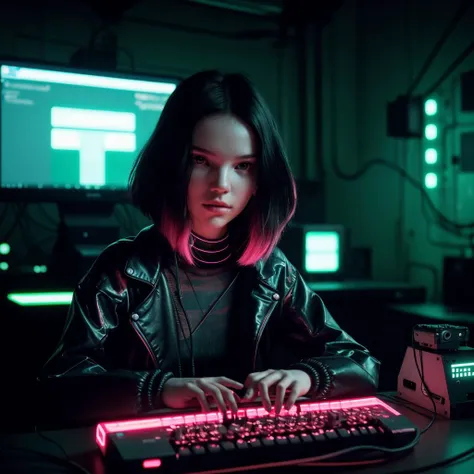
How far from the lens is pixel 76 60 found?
2092mm

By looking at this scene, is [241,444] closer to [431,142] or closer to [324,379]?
[324,379]

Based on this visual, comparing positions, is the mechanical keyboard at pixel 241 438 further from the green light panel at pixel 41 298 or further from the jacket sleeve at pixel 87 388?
the green light panel at pixel 41 298

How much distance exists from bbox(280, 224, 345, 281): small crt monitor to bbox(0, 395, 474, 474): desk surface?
1163 millimetres

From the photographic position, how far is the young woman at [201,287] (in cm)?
99

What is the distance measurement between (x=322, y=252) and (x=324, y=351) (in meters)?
Answer: 0.98

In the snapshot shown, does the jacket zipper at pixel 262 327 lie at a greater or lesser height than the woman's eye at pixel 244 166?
lesser

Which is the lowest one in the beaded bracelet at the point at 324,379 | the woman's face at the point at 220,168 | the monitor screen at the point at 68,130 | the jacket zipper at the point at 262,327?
the beaded bracelet at the point at 324,379

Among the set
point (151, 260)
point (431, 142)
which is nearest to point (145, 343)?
point (151, 260)

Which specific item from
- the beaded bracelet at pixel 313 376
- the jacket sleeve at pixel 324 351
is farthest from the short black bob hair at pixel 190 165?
the beaded bracelet at pixel 313 376

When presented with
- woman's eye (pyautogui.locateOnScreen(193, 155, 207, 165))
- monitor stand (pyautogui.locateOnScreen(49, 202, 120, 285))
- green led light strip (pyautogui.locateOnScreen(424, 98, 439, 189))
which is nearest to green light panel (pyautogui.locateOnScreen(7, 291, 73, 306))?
monitor stand (pyautogui.locateOnScreen(49, 202, 120, 285))

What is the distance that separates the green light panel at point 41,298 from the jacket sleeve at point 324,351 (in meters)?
0.59

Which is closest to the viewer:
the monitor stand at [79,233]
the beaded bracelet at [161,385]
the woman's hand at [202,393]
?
the woman's hand at [202,393]

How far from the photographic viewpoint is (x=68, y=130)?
6.04 feet

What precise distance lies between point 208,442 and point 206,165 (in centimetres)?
53
